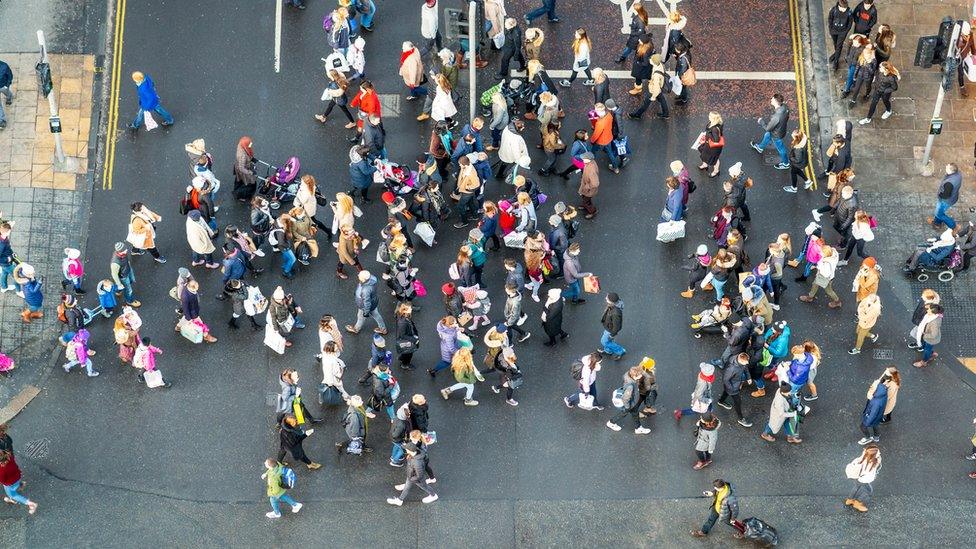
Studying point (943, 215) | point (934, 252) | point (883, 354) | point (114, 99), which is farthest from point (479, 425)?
point (114, 99)

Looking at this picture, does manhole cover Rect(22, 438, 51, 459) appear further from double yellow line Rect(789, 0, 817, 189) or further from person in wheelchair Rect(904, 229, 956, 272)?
person in wheelchair Rect(904, 229, 956, 272)

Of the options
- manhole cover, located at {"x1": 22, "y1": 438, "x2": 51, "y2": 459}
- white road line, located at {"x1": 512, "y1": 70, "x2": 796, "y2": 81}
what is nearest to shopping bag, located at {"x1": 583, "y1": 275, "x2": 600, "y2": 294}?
white road line, located at {"x1": 512, "y1": 70, "x2": 796, "y2": 81}

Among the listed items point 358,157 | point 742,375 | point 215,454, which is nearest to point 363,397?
point 215,454

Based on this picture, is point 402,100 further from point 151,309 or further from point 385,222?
point 151,309

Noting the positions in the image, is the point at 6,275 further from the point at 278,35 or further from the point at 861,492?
the point at 861,492

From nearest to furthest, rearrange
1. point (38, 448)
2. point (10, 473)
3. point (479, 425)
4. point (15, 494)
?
1. point (10, 473)
2. point (15, 494)
3. point (38, 448)
4. point (479, 425)

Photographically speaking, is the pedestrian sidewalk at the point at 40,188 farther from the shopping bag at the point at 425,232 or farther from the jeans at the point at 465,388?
the jeans at the point at 465,388
